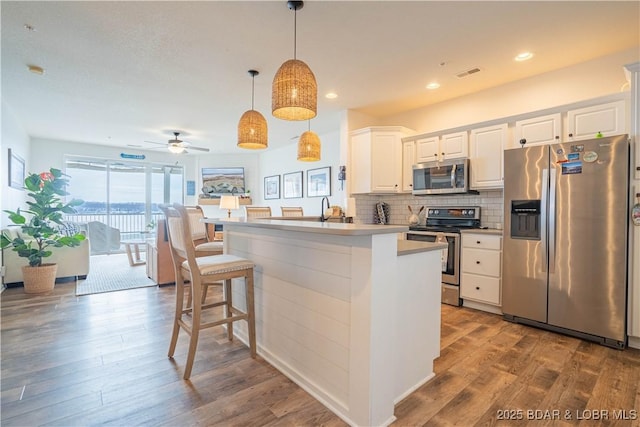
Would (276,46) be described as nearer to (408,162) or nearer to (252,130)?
(252,130)

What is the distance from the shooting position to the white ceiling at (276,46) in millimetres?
2277

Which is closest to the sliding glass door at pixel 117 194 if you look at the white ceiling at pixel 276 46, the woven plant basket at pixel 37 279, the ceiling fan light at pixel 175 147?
the ceiling fan light at pixel 175 147

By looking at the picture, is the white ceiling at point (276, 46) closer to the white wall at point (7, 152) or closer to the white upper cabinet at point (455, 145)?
the white wall at point (7, 152)

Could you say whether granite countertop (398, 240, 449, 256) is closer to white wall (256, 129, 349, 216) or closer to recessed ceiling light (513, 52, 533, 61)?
recessed ceiling light (513, 52, 533, 61)

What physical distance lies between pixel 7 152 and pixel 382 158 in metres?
5.47

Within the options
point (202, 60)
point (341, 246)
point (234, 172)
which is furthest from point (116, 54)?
point (234, 172)

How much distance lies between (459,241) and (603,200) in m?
1.30

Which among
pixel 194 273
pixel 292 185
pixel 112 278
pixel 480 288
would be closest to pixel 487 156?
pixel 480 288

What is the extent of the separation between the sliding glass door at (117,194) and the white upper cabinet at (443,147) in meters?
5.70

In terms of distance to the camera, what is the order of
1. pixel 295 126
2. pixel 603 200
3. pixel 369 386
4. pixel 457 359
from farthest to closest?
pixel 295 126 → pixel 603 200 → pixel 457 359 → pixel 369 386

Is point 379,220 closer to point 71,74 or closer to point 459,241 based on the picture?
point 459,241

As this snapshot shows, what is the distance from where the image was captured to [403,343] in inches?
68.4

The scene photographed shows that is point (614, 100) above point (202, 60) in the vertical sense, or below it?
below

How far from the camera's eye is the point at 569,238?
2.62m
